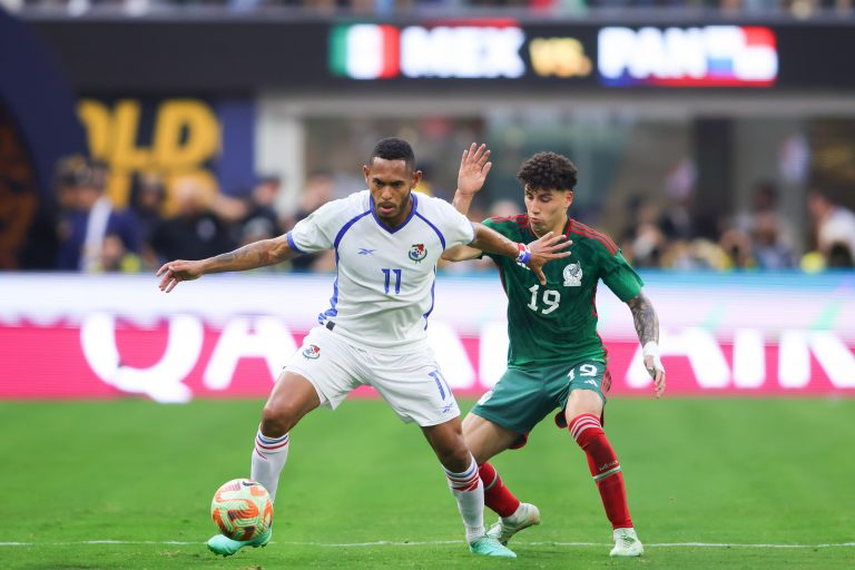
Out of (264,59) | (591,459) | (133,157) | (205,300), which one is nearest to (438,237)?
(591,459)

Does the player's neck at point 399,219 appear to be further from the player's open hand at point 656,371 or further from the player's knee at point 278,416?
the player's open hand at point 656,371

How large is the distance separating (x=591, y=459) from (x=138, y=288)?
10.3 metres

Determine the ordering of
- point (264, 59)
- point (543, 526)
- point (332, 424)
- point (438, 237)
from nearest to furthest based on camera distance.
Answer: point (438, 237), point (543, 526), point (332, 424), point (264, 59)

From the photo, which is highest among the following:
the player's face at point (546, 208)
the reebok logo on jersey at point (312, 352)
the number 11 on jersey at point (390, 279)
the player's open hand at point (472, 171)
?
the player's open hand at point (472, 171)

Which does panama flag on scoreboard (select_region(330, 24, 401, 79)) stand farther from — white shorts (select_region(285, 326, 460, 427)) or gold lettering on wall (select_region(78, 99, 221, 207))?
white shorts (select_region(285, 326, 460, 427))

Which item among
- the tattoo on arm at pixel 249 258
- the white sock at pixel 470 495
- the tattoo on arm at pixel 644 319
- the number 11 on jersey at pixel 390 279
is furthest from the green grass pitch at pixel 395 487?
the tattoo on arm at pixel 249 258

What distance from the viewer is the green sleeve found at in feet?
30.2

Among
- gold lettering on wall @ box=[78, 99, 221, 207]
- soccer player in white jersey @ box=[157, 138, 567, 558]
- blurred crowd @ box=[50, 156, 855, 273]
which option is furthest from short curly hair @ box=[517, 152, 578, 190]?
gold lettering on wall @ box=[78, 99, 221, 207]

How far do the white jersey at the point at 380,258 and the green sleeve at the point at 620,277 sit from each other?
0.98m

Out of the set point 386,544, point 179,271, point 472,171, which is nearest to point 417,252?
point 472,171

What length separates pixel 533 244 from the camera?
8.95 meters

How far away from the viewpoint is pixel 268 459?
28.2 feet

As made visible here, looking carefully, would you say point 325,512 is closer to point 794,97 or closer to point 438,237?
point 438,237

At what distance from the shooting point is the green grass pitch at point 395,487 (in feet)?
29.3
